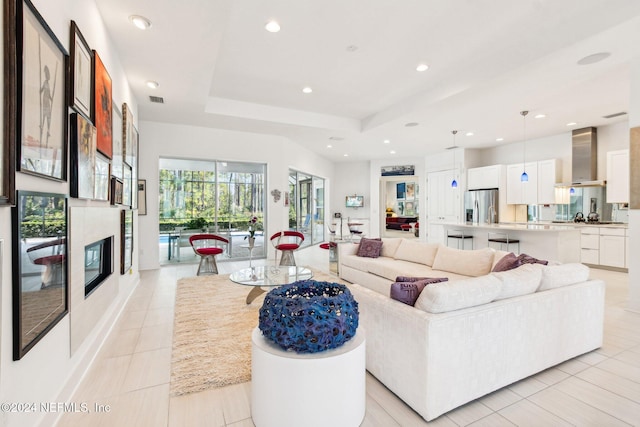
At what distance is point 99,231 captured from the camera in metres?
2.78

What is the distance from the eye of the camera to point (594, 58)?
3461 millimetres

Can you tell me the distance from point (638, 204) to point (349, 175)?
8.23 metres

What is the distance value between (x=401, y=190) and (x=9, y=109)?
1498cm

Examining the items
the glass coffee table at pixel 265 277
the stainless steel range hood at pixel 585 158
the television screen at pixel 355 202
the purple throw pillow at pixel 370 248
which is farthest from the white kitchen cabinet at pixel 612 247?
the television screen at pixel 355 202

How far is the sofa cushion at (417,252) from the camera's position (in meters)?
4.36

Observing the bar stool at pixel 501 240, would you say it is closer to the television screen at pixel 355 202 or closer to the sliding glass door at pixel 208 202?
Result: the sliding glass door at pixel 208 202

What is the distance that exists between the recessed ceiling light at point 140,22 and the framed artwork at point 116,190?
5.03ft

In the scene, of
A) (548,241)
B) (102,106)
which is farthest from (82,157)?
(548,241)

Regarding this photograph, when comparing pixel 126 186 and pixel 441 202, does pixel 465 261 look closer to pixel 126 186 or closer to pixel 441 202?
pixel 126 186

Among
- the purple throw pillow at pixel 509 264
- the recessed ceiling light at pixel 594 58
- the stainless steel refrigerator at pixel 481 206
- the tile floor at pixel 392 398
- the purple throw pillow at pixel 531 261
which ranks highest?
the recessed ceiling light at pixel 594 58

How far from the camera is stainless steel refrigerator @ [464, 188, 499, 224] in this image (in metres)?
8.01

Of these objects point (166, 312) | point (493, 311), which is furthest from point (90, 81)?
point (493, 311)

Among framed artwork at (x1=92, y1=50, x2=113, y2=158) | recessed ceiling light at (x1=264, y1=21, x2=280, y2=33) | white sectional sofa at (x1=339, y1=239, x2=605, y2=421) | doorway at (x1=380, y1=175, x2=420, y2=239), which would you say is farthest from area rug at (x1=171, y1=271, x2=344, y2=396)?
doorway at (x1=380, y1=175, x2=420, y2=239)

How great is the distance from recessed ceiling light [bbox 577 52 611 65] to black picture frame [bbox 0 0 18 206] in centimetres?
485
